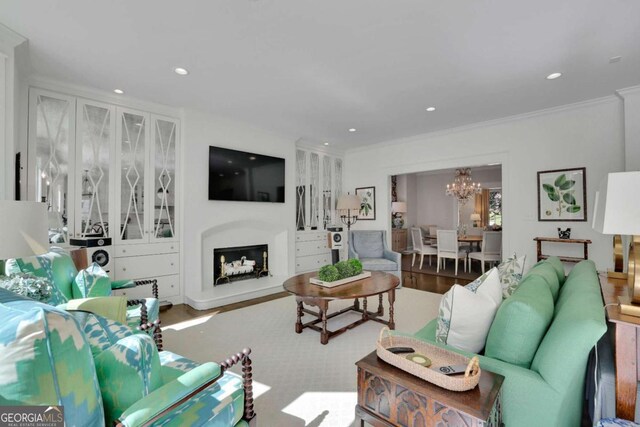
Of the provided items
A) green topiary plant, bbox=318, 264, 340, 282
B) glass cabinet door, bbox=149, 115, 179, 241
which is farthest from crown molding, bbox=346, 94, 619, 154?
glass cabinet door, bbox=149, 115, 179, 241

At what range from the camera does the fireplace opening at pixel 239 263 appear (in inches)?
184

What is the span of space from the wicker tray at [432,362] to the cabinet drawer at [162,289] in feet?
11.3

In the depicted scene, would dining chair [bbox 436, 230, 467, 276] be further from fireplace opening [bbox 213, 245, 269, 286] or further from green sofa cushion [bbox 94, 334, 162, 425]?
green sofa cushion [bbox 94, 334, 162, 425]

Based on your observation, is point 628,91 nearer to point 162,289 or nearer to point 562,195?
point 562,195

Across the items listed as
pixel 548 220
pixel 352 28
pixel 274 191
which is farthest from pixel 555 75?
pixel 274 191

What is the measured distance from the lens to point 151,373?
109 cm

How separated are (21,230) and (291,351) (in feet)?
6.86

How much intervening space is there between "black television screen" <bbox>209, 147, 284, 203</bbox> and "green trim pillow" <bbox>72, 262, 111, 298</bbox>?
2.10 metres

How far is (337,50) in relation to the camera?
2.61 meters

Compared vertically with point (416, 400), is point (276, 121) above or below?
above

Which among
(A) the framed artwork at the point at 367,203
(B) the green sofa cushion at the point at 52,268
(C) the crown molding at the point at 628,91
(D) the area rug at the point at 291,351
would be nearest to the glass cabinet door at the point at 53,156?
(B) the green sofa cushion at the point at 52,268

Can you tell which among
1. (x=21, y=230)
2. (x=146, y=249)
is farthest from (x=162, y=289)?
(x=21, y=230)

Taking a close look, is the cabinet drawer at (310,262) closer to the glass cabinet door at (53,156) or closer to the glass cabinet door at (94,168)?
the glass cabinet door at (94,168)

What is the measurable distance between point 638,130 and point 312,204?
4760 millimetres
